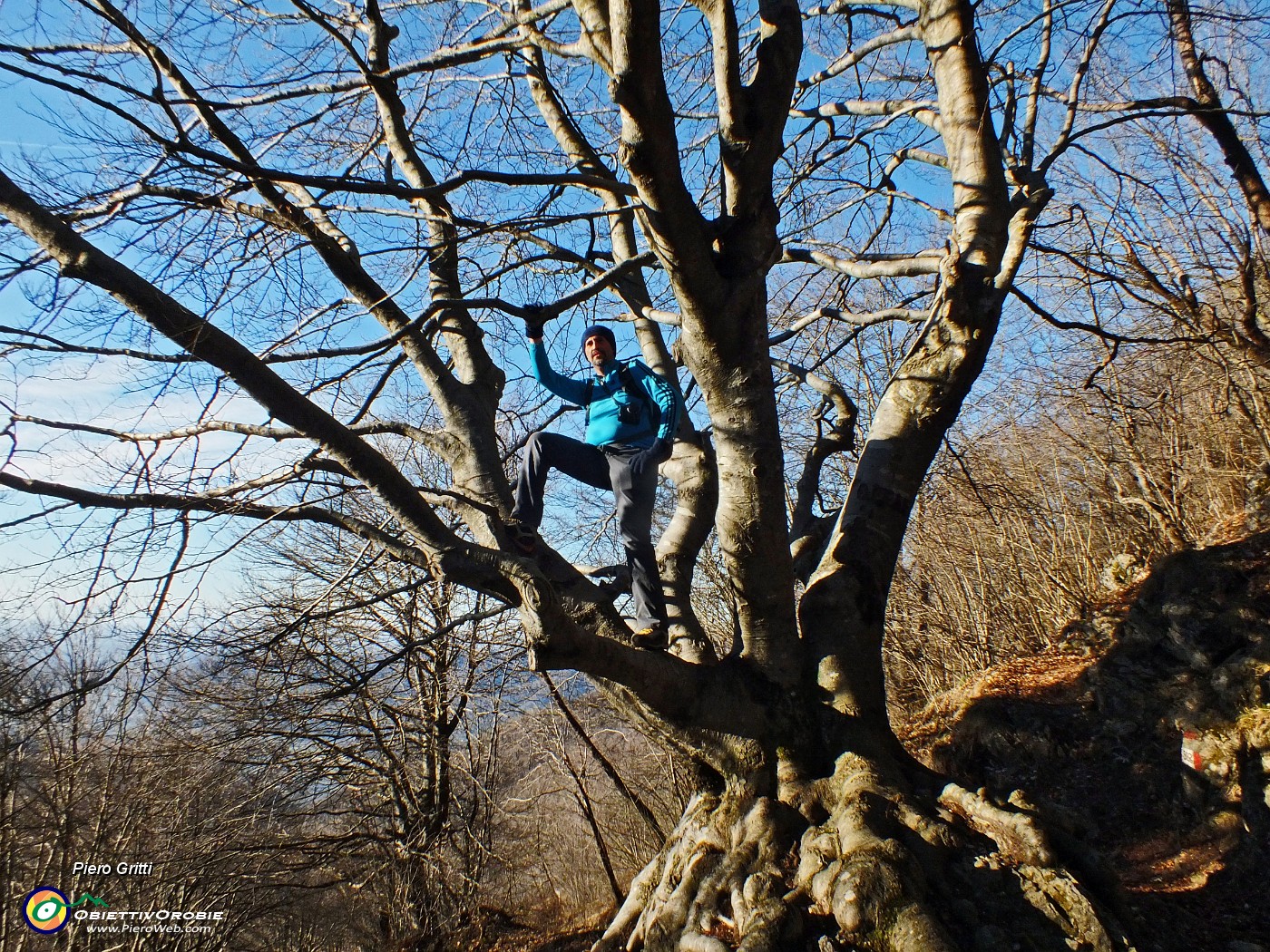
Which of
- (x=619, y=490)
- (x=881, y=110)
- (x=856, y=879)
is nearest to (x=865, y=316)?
(x=881, y=110)

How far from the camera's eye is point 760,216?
348cm

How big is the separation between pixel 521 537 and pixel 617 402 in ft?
3.00

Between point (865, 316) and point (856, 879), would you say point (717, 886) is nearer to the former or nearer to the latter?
point (856, 879)

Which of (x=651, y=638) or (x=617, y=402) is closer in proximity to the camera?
(x=651, y=638)

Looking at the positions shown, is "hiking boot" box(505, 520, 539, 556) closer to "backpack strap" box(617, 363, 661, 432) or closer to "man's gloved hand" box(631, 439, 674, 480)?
"man's gloved hand" box(631, 439, 674, 480)

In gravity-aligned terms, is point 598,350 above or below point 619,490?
above

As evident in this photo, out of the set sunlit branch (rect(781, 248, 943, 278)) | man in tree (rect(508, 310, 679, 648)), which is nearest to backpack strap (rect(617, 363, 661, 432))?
man in tree (rect(508, 310, 679, 648))

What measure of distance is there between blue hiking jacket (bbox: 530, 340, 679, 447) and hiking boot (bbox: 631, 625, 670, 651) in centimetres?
95

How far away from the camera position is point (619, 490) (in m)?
4.00

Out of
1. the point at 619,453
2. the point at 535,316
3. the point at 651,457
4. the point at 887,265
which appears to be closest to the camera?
the point at 535,316

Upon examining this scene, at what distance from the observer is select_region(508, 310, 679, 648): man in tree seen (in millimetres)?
3885

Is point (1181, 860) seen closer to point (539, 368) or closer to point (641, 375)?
point (641, 375)

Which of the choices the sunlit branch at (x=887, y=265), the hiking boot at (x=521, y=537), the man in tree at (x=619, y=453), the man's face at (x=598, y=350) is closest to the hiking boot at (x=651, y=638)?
the man in tree at (x=619, y=453)

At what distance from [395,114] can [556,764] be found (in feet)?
25.7
